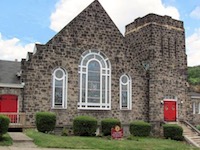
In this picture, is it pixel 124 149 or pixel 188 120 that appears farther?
pixel 188 120

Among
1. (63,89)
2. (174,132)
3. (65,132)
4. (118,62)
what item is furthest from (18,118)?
(174,132)

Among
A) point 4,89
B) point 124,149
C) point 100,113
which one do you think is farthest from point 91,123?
point 4,89

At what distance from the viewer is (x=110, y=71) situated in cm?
2755

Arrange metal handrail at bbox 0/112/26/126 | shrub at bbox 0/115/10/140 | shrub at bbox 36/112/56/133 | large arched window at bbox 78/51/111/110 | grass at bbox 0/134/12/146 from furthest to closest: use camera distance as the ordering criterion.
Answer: large arched window at bbox 78/51/111/110 → metal handrail at bbox 0/112/26/126 → shrub at bbox 36/112/56/133 → shrub at bbox 0/115/10/140 → grass at bbox 0/134/12/146

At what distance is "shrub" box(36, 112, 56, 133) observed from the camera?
22.4 meters

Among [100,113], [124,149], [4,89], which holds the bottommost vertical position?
[124,149]

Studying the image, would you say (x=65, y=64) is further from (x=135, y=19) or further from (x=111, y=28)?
(x=135, y=19)

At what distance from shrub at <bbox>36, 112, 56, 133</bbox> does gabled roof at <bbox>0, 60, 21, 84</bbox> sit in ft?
12.2

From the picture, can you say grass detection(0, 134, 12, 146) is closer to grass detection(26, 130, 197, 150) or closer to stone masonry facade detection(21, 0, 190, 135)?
grass detection(26, 130, 197, 150)

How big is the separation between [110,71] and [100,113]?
365 centimetres

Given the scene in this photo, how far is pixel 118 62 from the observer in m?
28.0

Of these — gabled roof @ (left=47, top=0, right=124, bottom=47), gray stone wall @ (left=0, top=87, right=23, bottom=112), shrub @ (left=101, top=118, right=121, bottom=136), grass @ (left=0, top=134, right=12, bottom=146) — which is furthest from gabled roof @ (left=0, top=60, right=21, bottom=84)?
shrub @ (left=101, top=118, right=121, bottom=136)

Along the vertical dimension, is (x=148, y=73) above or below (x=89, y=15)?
below

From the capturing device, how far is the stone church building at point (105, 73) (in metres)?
24.5
